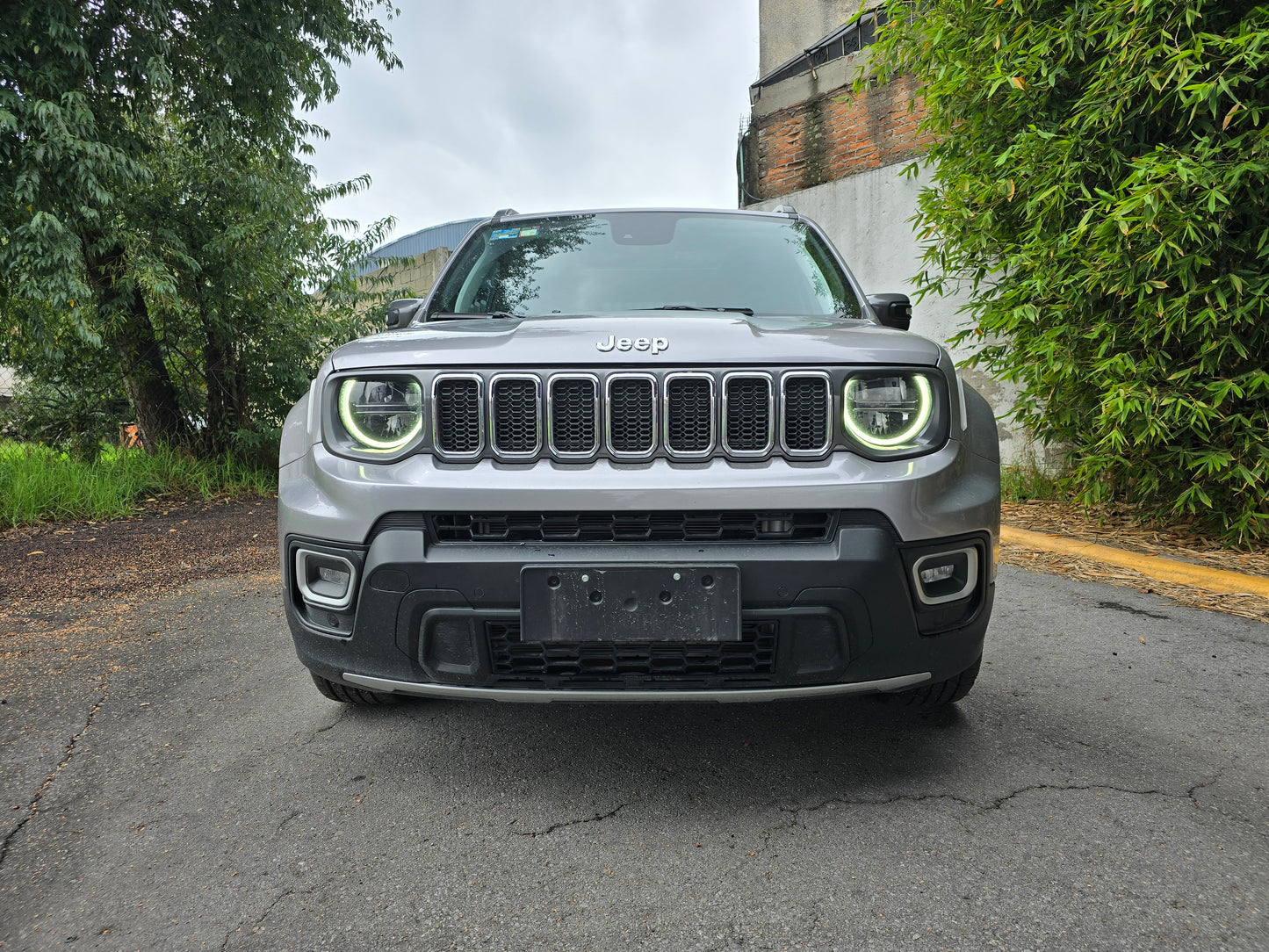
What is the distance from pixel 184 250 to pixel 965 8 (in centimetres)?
668

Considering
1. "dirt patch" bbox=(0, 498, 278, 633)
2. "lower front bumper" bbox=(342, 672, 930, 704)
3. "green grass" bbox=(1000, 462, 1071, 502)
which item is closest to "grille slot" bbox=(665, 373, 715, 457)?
"lower front bumper" bbox=(342, 672, 930, 704)

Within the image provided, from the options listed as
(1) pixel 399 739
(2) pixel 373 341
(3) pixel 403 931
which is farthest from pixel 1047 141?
(3) pixel 403 931

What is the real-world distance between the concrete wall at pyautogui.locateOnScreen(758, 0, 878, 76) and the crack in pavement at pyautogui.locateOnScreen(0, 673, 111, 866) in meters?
15.0

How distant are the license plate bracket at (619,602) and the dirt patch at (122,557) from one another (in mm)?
3191

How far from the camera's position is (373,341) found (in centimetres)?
216

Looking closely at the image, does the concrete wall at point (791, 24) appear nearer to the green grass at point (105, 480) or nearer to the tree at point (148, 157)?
the tree at point (148, 157)

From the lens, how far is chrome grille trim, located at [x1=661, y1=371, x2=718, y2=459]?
193 centimetres

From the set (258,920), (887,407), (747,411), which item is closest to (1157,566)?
(887,407)

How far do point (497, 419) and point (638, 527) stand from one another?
0.42 metres

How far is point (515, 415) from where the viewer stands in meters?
1.96

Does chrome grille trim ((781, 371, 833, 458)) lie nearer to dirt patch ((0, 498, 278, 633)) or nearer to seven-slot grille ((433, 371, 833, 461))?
seven-slot grille ((433, 371, 833, 461))

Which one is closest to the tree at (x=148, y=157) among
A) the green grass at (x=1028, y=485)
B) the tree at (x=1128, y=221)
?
the tree at (x=1128, y=221)

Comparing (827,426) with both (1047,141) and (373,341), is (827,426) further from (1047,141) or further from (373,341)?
(1047,141)

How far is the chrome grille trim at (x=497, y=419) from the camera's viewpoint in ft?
6.37
